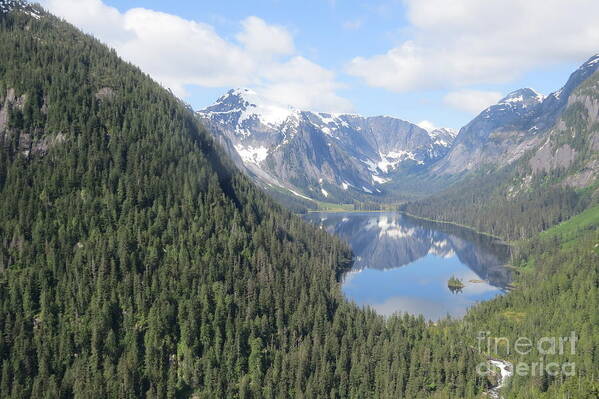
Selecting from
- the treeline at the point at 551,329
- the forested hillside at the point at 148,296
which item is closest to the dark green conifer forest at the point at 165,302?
the forested hillside at the point at 148,296

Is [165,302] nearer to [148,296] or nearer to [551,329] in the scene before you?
[148,296]

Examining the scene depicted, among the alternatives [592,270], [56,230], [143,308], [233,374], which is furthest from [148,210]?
[592,270]

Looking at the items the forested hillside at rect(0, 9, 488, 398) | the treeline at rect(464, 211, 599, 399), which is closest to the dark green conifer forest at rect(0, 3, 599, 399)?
the forested hillside at rect(0, 9, 488, 398)

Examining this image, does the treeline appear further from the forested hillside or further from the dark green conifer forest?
the forested hillside

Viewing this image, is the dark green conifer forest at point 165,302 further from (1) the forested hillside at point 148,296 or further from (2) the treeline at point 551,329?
(2) the treeline at point 551,329

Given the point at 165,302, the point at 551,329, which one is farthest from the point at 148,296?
the point at 551,329
